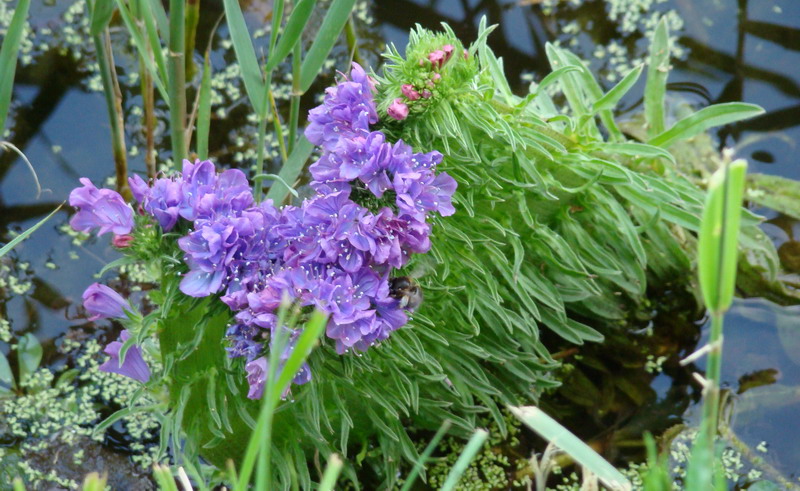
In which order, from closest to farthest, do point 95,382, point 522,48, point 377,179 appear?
point 377,179
point 95,382
point 522,48

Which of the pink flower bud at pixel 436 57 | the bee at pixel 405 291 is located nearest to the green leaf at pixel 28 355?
the bee at pixel 405 291

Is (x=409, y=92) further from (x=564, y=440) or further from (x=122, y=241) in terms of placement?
(x=564, y=440)

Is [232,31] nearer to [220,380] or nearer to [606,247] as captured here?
[220,380]

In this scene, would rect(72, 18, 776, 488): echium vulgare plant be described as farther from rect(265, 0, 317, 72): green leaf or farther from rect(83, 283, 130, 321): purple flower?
rect(265, 0, 317, 72): green leaf

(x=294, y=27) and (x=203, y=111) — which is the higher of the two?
(x=294, y=27)

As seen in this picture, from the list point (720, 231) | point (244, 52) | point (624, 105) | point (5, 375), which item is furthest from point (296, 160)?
point (624, 105)

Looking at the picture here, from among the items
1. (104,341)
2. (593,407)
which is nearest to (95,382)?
(104,341)

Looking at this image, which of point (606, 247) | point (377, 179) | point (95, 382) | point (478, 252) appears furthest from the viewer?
point (95, 382)
